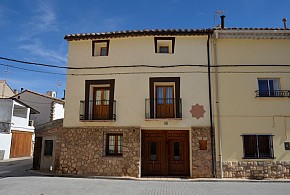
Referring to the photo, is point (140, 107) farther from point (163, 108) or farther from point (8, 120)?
point (8, 120)

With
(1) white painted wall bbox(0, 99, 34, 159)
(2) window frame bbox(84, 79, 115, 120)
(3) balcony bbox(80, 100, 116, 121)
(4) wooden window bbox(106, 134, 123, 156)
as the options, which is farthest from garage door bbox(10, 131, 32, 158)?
(4) wooden window bbox(106, 134, 123, 156)

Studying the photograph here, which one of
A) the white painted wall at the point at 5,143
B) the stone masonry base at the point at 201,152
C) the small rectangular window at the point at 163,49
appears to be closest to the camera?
the stone masonry base at the point at 201,152

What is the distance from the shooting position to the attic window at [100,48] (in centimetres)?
1302

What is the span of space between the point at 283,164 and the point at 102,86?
960 centimetres

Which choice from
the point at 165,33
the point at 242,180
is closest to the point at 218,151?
the point at 242,180

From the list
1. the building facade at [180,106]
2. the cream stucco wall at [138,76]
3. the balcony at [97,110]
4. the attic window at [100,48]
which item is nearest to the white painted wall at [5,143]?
the building facade at [180,106]

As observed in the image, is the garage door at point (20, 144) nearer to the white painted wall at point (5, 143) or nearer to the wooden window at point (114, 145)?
the white painted wall at point (5, 143)

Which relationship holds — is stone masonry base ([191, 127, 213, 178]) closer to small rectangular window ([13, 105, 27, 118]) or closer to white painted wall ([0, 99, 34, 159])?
white painted wall ([0, 99, 34, 159])

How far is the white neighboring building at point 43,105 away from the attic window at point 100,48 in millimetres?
16388

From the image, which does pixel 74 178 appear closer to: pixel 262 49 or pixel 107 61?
pixel 107 61

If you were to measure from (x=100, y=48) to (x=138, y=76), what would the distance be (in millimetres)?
2803

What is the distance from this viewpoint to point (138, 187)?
9.48 meters

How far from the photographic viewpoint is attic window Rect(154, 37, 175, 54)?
1259 cm

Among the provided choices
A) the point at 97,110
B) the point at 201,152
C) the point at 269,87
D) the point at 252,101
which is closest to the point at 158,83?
the point at 97,110
